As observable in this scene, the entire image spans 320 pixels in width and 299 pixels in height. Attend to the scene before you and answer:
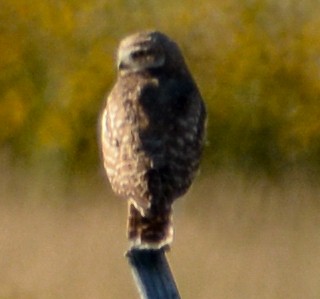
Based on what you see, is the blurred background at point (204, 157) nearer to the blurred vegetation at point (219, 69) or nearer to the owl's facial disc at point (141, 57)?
the blurred vegetation at point (219, 69)

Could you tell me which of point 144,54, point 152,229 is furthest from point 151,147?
point 144,54

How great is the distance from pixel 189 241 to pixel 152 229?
8.41 ft

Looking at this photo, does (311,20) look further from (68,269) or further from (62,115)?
(68,269)

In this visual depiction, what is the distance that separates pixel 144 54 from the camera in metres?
3.07

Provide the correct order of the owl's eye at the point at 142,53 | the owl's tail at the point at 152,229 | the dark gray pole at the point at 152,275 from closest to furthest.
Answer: the dark gray pole at the point at 152,275 → the owl's tail at the point at 152,229 → the owl's eye at the point at 142,53

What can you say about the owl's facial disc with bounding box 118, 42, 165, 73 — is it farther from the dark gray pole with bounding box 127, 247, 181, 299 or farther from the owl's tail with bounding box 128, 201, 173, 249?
the dark gray pole with bounding box 127, 247, 181, 299

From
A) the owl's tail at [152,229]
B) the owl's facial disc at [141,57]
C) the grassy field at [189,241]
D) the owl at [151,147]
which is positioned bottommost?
the owl's tail at [152,229]

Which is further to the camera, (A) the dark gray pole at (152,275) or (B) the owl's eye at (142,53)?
(B) the owl's eye at (142,53)

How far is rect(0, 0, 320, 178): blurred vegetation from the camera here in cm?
518

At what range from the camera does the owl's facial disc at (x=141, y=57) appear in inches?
121

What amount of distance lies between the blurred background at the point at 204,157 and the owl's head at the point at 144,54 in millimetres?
1983

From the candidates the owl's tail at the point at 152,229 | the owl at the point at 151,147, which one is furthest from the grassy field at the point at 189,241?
the owl's tail at the point at 152,229

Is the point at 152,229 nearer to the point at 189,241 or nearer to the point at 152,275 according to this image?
the point at 152,275

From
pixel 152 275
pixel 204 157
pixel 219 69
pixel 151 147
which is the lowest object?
pixel 152 275
